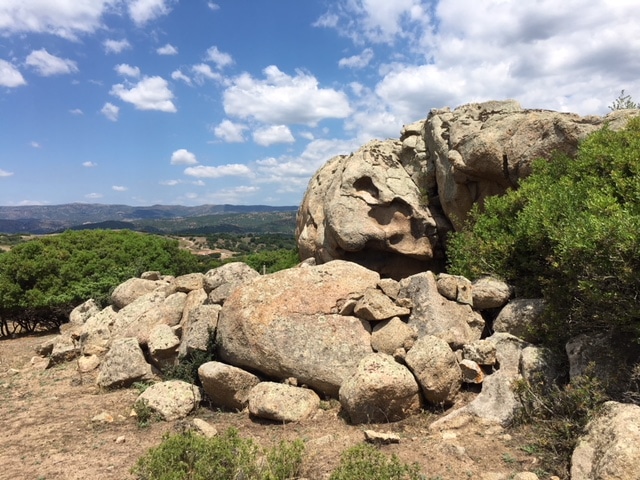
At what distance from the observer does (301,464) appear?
21.7ft

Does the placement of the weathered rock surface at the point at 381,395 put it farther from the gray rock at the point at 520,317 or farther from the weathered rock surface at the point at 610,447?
the weathered rock surface at the point at 610,447

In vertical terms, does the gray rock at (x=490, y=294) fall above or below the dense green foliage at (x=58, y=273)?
above

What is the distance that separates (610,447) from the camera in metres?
5.30

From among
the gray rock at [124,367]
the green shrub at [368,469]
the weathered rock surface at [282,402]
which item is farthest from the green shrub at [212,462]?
the gray rock at [124,367]

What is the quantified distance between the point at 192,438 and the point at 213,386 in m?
3.18

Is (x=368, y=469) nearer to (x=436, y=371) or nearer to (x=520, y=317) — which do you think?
(x=436, y=371)

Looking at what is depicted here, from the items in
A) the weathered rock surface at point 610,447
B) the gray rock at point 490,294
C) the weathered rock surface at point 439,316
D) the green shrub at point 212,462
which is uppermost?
the gray rock at point 490,294

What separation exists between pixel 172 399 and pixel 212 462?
149 inches

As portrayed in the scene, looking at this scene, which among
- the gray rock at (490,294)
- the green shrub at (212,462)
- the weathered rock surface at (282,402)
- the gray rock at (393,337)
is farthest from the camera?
the gray rock at (490,294)

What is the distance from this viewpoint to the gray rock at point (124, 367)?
11.2 meters

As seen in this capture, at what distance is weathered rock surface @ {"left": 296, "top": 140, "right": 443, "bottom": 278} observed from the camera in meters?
15.9

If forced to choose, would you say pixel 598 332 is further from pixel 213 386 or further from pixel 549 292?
pixel 213 386

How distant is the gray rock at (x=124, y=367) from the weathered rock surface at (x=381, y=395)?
19.5 ft

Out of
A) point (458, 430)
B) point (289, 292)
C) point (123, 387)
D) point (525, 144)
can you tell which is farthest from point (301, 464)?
point (525, 144)
